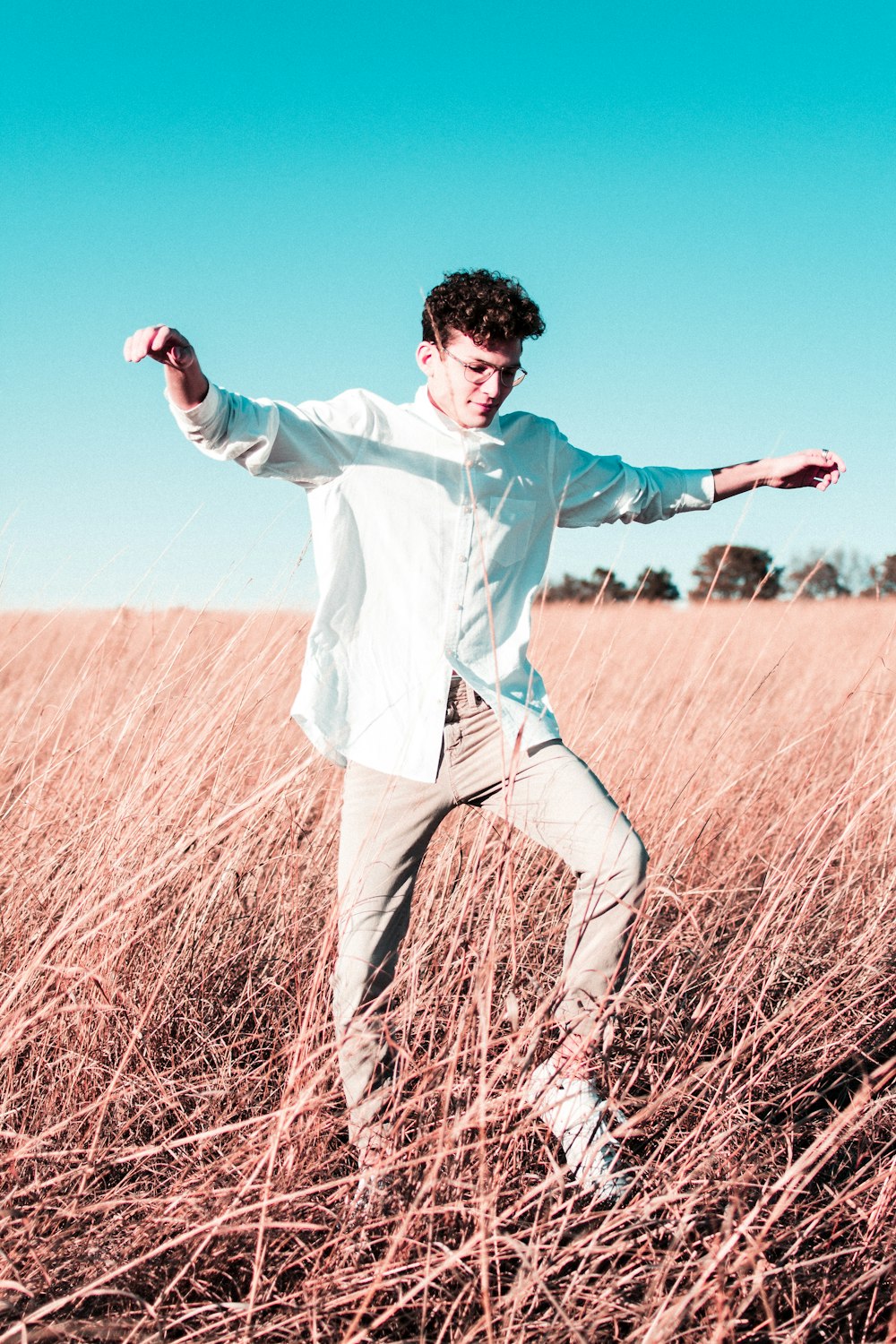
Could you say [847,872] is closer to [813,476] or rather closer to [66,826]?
[813,476]

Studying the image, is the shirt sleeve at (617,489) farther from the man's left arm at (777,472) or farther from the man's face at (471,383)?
the man's face at (471,383)

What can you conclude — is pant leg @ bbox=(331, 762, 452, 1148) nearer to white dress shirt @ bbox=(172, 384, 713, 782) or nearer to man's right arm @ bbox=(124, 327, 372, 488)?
white dress shirt @ bbox=(172, 384, 713, 782)

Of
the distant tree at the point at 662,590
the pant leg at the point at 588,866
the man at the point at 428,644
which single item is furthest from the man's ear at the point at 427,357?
the distant tree at the point at 662,590

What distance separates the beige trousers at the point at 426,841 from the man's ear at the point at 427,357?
2.45 feet

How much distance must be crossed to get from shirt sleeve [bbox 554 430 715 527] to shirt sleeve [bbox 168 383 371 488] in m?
0.52

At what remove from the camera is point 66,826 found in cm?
262

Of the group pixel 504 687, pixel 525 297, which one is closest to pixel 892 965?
pixel 504 687

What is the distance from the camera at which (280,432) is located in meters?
1.76

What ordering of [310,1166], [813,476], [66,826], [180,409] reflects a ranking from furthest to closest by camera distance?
[66,826] → [813,476] → [180,409] → [310,1166]

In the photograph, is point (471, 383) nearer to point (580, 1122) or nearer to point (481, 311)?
point (481, 311)

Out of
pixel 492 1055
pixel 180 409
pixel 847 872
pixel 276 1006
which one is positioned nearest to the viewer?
pixel 180 409

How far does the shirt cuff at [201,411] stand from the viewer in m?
1.64

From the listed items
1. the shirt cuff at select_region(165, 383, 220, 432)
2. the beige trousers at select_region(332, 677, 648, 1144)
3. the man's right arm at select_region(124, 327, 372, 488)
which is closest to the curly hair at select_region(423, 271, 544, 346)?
the man's right arm at select_region(124, 327, 372, 488)

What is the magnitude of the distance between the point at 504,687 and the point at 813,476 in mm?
1157
